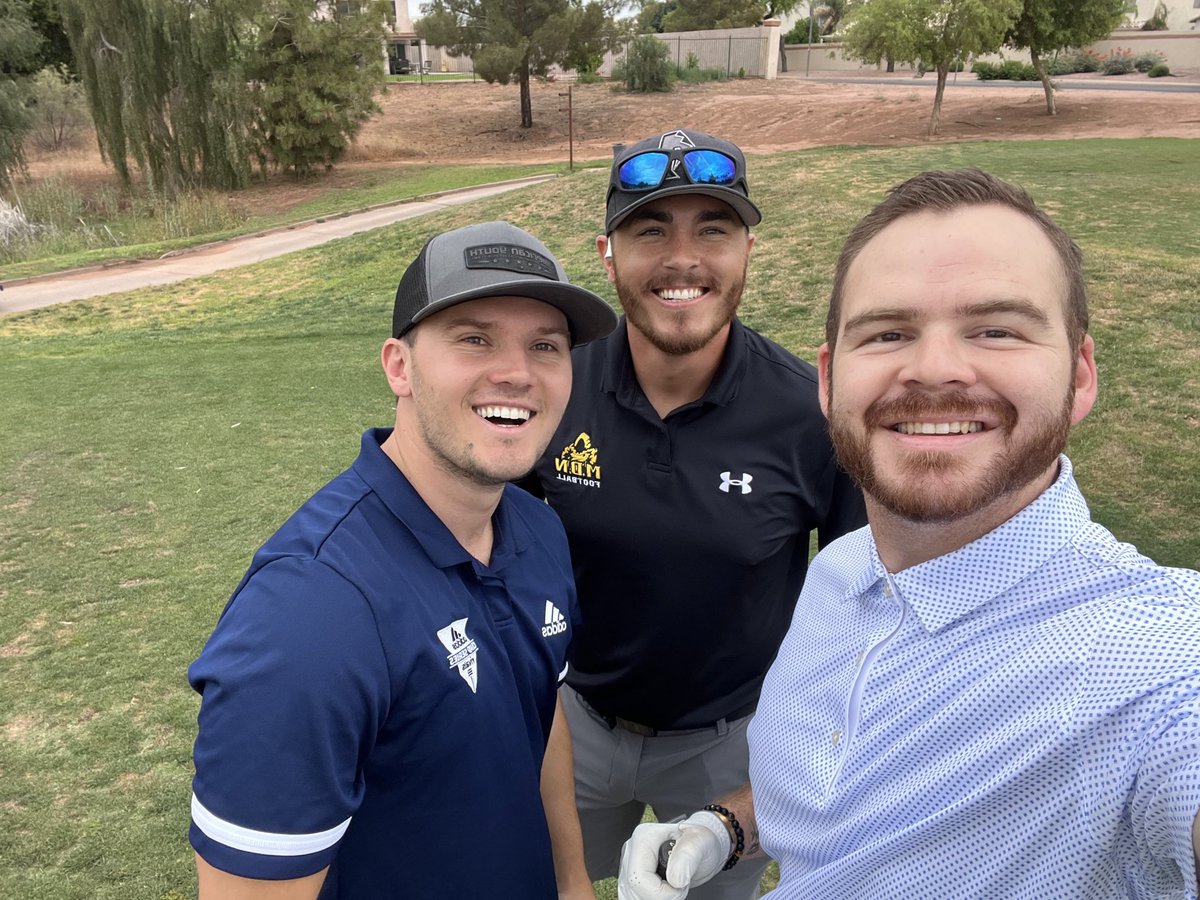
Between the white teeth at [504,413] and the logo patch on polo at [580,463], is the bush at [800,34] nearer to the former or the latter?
the logo patch on polo at [580,463]

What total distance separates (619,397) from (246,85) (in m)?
27.8

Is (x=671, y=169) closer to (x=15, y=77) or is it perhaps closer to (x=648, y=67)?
(x=15, y=77)

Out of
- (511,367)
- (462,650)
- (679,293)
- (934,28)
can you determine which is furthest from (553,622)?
(934,28)

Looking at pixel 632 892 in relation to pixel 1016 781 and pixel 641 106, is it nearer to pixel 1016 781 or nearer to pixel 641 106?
pixel 1016 781

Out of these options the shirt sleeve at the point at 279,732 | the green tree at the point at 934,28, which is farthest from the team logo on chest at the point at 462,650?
the green tree at the point at 934,28

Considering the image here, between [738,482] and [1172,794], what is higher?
[1172,794]

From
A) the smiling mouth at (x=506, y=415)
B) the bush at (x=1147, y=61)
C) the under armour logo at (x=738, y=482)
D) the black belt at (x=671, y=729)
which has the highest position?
the bush at (x=1147, y=61)

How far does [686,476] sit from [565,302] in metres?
0.73

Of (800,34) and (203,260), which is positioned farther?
(800,34)

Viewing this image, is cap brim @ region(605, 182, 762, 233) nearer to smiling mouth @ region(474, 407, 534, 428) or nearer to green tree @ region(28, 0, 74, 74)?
smiling mouth @ region(474, 407, 534, 428)

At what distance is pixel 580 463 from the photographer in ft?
8.10

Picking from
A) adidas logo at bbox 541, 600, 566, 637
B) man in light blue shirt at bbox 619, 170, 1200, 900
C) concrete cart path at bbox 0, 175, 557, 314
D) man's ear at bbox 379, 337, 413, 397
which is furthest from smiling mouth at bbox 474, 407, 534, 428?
concrete cart path at bbox 0, 175, 557, 314

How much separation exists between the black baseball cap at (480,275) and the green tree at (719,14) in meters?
52.9

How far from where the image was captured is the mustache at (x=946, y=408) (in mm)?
1339
